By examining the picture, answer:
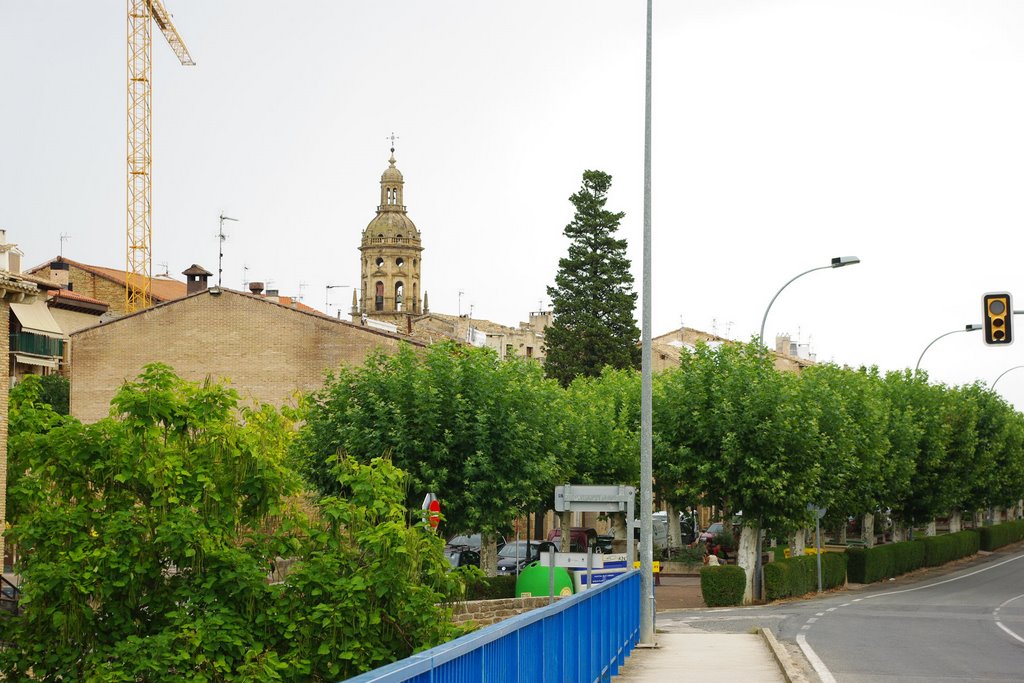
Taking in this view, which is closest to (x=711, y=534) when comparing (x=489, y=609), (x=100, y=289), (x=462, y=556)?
(x=462, y=556)

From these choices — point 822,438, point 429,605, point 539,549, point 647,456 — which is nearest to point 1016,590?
point 822,438

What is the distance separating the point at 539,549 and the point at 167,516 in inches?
1224

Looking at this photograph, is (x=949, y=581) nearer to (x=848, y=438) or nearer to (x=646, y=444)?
(x=848, y=438)

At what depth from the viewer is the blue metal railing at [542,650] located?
6090mm

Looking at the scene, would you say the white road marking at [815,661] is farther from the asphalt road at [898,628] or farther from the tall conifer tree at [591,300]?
the tall conifer tree at [591,300]

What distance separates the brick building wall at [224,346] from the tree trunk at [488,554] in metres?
14.9

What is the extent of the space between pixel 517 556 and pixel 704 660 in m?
25.2

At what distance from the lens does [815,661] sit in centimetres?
2042

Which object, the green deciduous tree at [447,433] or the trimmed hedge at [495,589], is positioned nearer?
the green deciduous tree at [447,433]

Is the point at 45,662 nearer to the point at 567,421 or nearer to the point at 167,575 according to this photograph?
the point at 167,575

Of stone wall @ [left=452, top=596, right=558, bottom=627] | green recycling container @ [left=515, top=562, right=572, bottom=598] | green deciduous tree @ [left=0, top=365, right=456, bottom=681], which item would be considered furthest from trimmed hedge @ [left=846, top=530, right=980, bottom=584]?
green deciduous tree @ [left=0, top=365, right=456, bottom=681]

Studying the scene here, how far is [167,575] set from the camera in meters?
17.6

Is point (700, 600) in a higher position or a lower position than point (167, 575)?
lower

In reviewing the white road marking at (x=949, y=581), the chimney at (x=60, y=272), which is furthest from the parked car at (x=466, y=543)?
the chimney at (x=60, y=272)
